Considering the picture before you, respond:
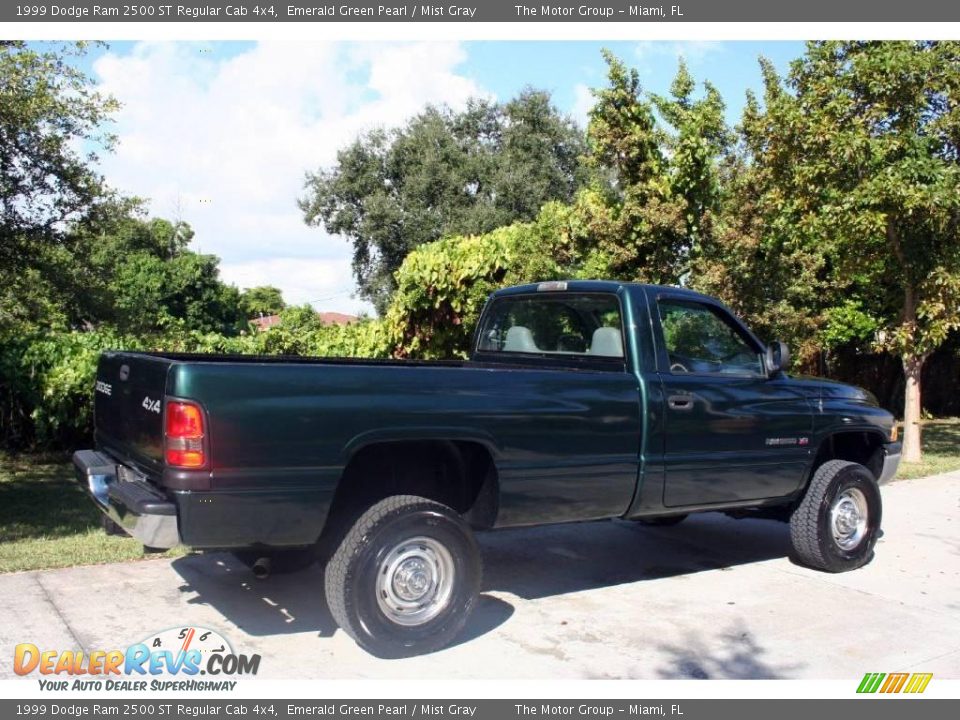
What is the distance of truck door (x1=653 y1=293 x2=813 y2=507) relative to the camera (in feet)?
18.7

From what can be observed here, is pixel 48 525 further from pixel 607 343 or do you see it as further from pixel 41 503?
pixel 607 343

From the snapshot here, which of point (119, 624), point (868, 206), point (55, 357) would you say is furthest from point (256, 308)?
point (119, 624)

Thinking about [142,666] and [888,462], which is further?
[888,462]

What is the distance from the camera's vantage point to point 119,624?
16.5ft

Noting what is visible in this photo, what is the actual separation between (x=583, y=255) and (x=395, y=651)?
673 centimetres

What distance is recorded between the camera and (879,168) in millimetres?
10883

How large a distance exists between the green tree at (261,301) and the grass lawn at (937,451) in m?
36.0

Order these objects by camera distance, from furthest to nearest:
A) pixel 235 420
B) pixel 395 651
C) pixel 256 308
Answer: pixel 256 308
pixel 395 651
pixel 235 420

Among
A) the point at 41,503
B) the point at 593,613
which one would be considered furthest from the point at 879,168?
the point at 41,503

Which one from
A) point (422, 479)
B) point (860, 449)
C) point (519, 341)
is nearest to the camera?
point (422, 479)

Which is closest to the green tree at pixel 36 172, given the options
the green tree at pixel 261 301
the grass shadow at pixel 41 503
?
the grass shadow at pixel 41 503

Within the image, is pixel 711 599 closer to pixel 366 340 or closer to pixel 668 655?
pixel 668 655

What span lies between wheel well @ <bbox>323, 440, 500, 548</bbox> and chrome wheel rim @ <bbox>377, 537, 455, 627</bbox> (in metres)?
0.35

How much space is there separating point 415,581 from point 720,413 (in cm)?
234
